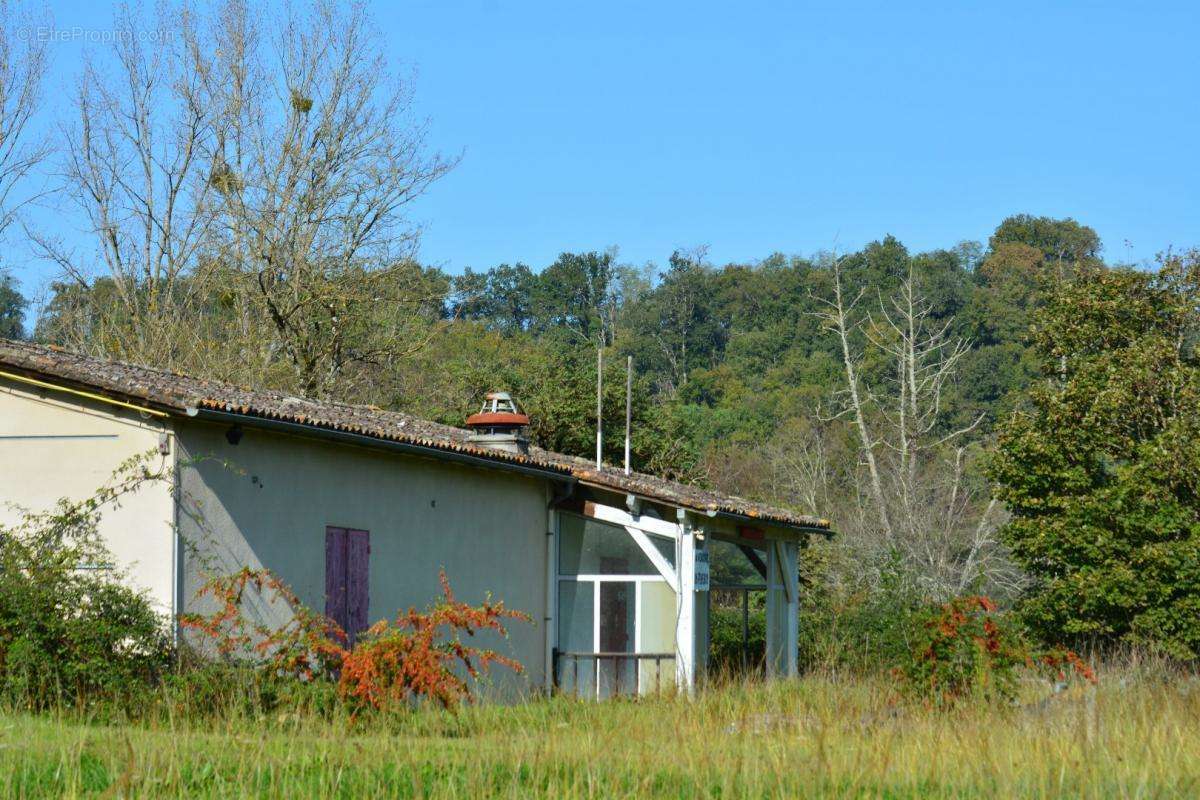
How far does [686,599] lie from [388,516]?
14.1 ft

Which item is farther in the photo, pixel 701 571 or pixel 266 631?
pixel 701 571

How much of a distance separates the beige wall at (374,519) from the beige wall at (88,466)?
239mm

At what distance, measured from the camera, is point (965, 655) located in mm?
13766

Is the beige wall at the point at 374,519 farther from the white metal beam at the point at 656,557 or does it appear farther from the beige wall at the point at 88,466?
the white metal beam at the point at 656,557

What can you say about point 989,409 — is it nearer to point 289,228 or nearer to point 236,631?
point 289,228

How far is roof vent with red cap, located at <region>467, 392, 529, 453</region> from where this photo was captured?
1942cm

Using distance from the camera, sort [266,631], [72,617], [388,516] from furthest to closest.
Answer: [388,516] < [266,631] < [72,617]

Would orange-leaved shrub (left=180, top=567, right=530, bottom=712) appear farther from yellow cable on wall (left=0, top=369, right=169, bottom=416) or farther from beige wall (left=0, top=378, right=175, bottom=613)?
yellow cable on wall (left=0, top=369, right=169, bottom=416)

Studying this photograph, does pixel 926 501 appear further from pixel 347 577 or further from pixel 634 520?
pixel 347 577

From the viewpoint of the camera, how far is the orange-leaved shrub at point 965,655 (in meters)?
13.4

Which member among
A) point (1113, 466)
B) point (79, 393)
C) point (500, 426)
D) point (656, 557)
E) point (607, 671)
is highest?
point (500, 426)

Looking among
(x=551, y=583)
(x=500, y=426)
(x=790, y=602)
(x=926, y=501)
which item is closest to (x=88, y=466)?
(x=551, y=583)

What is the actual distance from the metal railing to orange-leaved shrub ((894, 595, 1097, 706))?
4.93 m

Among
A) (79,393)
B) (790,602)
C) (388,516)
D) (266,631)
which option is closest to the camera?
(266,631)
